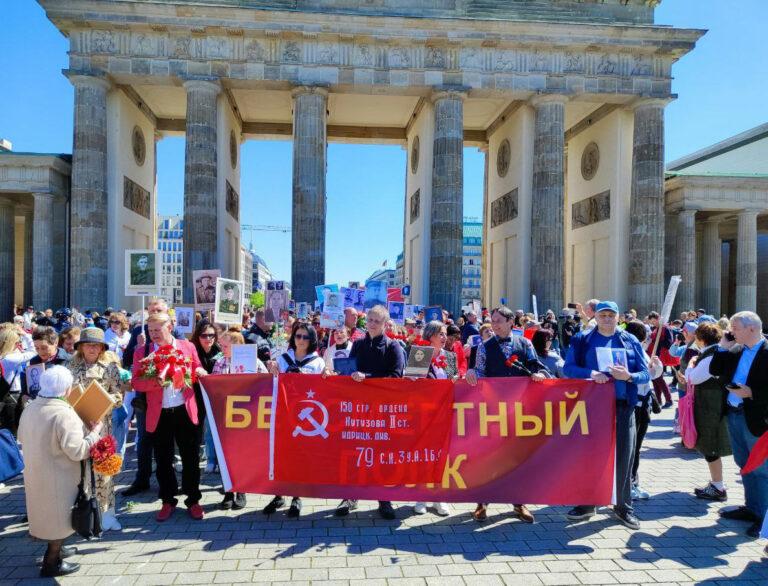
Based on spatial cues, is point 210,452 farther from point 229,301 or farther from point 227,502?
point 229,301

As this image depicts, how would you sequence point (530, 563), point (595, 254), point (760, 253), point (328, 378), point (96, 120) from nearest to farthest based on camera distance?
point (530, 563) < point (328, 378) < point (96, 120) < point (595, 254) < point (760, 253)

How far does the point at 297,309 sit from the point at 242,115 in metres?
15.0

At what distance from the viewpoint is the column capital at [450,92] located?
78.8 ft

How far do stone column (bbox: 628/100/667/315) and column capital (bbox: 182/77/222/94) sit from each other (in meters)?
19.5

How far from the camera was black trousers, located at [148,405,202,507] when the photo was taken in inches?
223

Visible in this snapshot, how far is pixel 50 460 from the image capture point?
425 cm

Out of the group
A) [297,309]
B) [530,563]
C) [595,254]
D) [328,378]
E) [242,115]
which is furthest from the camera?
[242,115]

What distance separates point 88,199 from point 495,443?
75.0 feet

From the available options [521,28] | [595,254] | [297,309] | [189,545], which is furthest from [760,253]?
[189,545]

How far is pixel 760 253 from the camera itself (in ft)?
140

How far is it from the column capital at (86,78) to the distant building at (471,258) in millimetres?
93234

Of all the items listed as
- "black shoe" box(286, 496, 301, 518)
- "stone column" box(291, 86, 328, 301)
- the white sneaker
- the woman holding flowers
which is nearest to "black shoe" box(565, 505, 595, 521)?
"black shoe" box(286, 496, 301, 518)

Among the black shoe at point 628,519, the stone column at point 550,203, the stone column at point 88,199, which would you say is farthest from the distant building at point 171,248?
the black shoe at point 628,519

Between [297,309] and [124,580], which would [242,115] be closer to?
[297,309]
